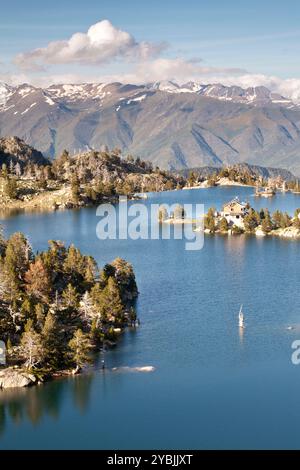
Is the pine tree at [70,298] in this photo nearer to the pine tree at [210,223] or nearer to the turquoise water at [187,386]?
the turquoise water at [187,386]

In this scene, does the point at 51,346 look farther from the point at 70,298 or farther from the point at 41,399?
the point at 70,298

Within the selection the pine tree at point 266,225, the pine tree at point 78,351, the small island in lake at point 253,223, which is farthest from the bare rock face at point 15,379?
the pine tree at point 266,225

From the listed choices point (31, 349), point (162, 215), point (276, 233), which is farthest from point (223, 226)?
point (31, 349)

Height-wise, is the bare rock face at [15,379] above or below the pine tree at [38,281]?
below

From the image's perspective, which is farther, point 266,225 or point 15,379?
point 266,225

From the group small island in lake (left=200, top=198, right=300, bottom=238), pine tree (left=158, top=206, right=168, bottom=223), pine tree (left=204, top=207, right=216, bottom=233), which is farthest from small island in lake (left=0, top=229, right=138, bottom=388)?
pine tree (left=158, top=206, right=168, bottom=223)

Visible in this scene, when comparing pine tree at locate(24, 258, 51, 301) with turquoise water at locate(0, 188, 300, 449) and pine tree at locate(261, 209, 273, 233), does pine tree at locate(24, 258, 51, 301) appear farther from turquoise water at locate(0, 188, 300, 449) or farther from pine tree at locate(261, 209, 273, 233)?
pine tree at locate(261, 209, 273, 233)

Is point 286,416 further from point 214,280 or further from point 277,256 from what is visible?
point 277,256

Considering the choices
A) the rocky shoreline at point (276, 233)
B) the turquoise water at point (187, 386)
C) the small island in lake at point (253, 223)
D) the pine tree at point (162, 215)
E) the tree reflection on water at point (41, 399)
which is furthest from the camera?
the pine tree at point (162, 215)
